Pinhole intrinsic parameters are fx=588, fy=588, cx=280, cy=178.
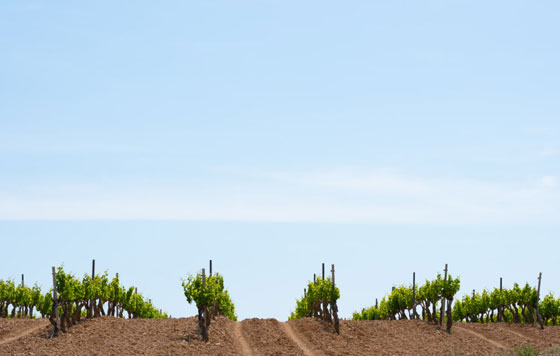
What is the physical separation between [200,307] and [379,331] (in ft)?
45.7

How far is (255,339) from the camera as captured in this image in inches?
1526

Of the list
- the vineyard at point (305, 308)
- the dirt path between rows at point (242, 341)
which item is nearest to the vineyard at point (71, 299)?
the vineyard at point (305, 308)

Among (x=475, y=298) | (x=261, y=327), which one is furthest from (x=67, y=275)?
(x=475, y=298)

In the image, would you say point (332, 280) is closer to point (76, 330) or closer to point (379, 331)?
point (379, 331)

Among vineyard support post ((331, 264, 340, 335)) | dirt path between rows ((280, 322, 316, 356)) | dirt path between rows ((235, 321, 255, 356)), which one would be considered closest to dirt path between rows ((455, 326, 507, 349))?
vineyard support post ((331, 264, 340, 335))

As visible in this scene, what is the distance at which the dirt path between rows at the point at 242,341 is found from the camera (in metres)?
35.7

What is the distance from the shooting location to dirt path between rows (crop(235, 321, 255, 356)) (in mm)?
35656

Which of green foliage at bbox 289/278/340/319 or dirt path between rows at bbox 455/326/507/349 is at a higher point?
green foliage at bbox 289/278/340/319

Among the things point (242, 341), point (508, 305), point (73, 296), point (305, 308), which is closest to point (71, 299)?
point (73, 296)

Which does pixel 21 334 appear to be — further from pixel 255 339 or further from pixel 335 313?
pixel 335 313

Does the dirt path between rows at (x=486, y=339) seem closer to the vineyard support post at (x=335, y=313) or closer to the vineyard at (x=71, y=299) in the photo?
the vineyard support post at (x=335, y=313)

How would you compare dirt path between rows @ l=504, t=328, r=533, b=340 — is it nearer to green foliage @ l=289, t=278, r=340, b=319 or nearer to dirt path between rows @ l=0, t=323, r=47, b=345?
green foliage @ l=289, t=278, r=340, b=319

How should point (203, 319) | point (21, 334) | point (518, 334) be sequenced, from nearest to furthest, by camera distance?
point (203, 319) → point (21, 334) → point (518, 334)

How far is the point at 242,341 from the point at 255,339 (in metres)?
0.89
